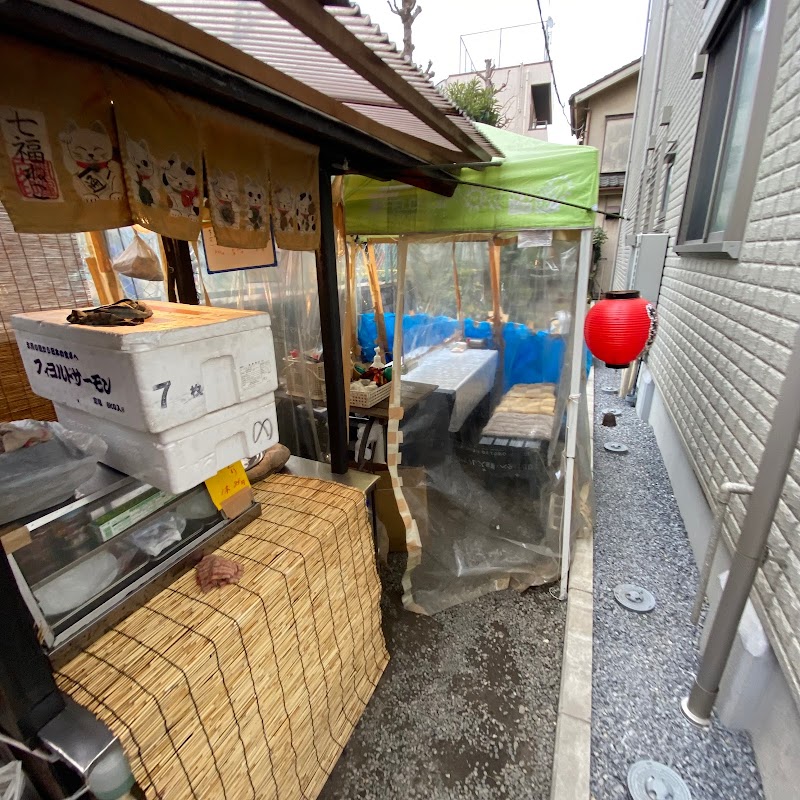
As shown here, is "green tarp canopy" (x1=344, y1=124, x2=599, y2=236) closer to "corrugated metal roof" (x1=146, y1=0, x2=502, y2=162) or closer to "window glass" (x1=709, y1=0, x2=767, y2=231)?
"corrugated metal roof" (x1=146, y1=0, x2=502, y2=162)

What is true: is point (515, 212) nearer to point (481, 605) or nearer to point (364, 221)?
point (364, 221)

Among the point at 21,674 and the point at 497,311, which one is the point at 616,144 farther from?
the point at 21,674

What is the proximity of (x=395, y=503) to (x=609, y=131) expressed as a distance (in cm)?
1863

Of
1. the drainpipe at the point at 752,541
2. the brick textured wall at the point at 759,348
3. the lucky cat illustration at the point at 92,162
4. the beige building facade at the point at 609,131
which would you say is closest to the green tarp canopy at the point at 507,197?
the brick textured wall at the point at 759,348

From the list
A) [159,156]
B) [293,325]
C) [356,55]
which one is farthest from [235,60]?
[293,325]

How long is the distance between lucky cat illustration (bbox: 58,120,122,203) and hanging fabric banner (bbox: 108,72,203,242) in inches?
1.8

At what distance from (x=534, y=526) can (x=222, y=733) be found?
3286 mm

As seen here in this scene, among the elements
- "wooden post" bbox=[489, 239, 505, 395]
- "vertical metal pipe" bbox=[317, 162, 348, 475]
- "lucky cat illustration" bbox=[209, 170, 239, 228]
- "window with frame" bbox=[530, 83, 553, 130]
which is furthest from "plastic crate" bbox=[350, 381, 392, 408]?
"window with frame" bbox=[530, 83, 553, 130]

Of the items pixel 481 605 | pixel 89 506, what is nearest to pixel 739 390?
pixel 481 605

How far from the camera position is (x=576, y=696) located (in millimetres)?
2764

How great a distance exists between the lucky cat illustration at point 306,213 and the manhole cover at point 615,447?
5.07 metres

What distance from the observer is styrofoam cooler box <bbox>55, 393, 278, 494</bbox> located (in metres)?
1.73

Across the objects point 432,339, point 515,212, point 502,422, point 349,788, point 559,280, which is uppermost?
point 515,212

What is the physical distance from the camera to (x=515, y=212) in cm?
293
